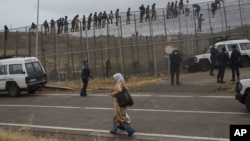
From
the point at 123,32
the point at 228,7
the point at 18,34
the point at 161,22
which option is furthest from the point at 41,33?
the point at 228,7

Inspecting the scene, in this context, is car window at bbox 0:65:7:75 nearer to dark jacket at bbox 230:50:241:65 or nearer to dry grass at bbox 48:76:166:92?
dry grass at bbox 48:76:166:92

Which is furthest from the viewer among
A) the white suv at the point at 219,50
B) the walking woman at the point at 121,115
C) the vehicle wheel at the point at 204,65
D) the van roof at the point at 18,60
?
the vehicle wheel at the point at 204,65

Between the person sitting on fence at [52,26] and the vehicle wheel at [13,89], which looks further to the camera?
the person sitting on fence at [52,26]

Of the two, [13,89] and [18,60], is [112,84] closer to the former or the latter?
[18,60]

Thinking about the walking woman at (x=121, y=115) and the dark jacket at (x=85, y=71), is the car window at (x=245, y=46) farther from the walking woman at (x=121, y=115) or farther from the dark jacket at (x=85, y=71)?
the walking woman at (x=121, y=115)

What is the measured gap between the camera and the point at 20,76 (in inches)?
884

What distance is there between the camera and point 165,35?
30.2 metres

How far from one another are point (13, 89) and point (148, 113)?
393 inches

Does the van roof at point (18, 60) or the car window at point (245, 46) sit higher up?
the car window at point (245, 46)

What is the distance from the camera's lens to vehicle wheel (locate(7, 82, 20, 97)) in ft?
73.3

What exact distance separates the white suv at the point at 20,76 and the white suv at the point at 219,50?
979 cm

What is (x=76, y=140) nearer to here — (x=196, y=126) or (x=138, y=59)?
(x=196, y=126)

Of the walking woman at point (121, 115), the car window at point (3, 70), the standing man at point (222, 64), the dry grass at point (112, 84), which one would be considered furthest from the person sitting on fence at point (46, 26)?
the walking woman at point (121, 115)

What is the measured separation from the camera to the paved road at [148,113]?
39.4 ft
